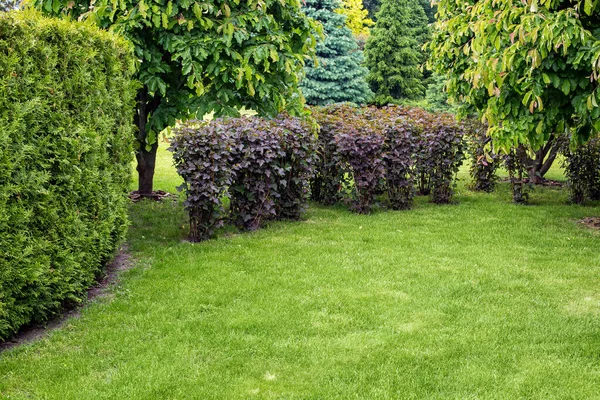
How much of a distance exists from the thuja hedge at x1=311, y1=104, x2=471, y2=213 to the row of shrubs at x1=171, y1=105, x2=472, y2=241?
0.05 ft

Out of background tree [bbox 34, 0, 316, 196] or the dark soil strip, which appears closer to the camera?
the dark soil strip

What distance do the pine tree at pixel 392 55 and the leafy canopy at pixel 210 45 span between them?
15.9m

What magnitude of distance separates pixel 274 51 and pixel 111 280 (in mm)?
3135

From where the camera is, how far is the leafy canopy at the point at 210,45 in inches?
271

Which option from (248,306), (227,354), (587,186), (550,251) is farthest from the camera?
(587,186)

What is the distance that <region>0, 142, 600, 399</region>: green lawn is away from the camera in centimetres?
360

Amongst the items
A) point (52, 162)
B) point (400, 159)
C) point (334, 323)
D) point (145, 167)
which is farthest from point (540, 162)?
point (52, 162)

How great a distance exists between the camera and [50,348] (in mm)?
4055

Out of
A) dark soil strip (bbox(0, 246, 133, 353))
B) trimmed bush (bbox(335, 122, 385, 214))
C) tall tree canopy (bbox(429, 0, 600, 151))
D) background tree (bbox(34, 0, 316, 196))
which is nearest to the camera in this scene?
dark soil strip (bbox(0, 246, 133, 353))

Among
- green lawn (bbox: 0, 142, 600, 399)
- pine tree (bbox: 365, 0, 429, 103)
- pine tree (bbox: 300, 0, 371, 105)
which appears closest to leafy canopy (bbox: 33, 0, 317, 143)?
green lawn (bbox: 0, 142, 600, 399)

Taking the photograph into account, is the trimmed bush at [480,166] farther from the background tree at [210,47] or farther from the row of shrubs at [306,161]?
the background tree at [210,47]

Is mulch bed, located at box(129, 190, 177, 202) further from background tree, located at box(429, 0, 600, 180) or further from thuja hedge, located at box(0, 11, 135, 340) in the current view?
background tree, located at box(429, 0, 600, 180)

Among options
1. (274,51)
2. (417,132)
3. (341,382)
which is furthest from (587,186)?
(341,382)

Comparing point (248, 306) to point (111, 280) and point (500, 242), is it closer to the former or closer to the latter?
point (111, 280)
